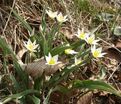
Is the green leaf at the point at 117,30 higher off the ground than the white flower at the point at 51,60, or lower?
lower

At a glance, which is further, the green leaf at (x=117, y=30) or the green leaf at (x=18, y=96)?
the green leaf at (x=117, y=30)

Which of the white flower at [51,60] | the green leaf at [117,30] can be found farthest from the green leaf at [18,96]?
the green leaf at [117,30]

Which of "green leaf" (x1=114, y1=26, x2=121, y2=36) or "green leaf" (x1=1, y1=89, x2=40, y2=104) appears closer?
"green leaf" (x1=1, y1=89, x2=40, y2=104)

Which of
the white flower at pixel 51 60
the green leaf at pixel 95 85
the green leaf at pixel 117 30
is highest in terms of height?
the white flower at pixel 51 60

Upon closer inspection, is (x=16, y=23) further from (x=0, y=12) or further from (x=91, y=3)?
(x=91, y=3)

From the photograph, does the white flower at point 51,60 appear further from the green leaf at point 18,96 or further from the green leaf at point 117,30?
the green leaf at point 117,30

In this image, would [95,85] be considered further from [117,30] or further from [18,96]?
[117,30]

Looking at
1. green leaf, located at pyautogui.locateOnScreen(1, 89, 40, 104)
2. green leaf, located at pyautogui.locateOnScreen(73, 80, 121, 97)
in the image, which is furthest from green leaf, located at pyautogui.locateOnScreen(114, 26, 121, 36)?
green leaf, located at pyautogui.locateOnScreen(1, 89, 40, 104)

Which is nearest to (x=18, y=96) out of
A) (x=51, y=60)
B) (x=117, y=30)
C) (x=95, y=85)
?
(x=51, y=60)

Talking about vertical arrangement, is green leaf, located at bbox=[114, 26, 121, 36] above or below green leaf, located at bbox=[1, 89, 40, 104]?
above

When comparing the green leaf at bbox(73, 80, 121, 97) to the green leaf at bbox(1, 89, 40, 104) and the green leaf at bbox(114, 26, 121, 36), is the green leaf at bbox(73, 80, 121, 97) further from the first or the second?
the green leaf at bbox(114, 26, 121, 36)
